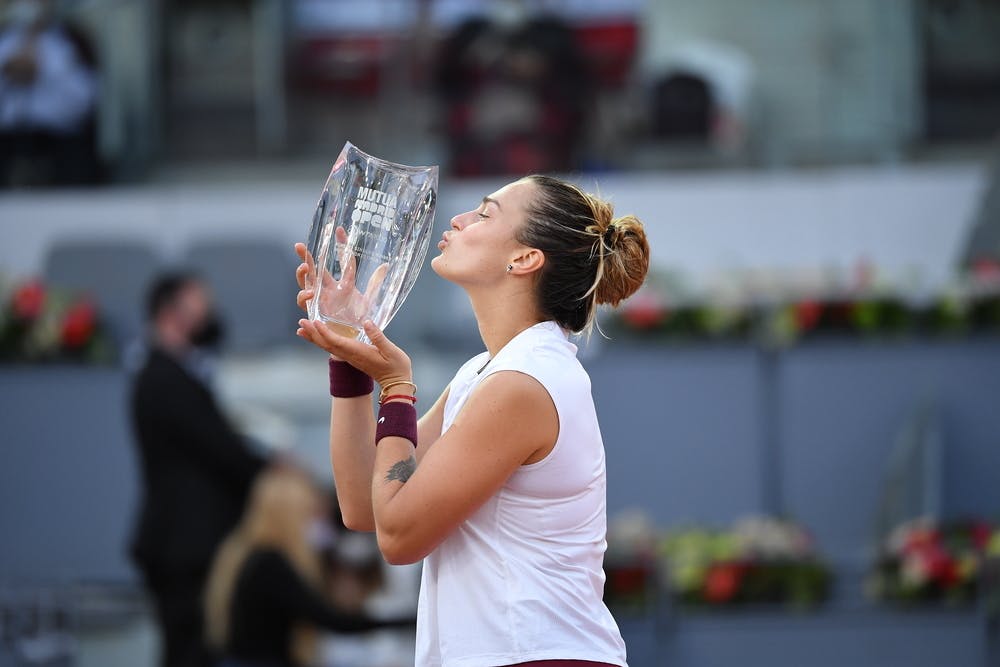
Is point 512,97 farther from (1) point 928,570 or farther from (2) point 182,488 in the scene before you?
(1) point 928,570

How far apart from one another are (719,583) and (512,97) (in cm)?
295

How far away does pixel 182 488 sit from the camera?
4730mm

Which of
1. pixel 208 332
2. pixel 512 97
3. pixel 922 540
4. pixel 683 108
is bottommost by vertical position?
pixel 922 540

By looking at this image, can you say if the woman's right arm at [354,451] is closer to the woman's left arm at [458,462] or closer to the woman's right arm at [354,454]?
the woman's right arm at [354,454]

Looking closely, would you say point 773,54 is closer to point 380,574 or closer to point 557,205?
point 380,574

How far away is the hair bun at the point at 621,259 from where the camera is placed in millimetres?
2000

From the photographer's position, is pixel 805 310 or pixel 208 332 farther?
pixel 805 310

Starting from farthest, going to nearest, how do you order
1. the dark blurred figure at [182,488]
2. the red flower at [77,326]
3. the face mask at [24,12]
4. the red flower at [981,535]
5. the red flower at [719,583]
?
the face mask at [24,12] → the red flower at [77,326] → the red flower at [981,535] → the red flower at [719,583] → the dark blurred figure at [182,488]

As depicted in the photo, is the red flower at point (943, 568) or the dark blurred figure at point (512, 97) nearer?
the red flower at point (943, 568)

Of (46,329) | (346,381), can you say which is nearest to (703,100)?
(46,329)

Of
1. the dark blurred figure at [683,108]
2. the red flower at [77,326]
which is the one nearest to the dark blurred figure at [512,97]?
the dark blurred figure at [683,108]

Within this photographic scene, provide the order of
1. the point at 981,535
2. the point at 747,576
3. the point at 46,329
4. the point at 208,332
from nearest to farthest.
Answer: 1. the point at 747,576
2. the point at 981,535
3. the point at 208,332
4. the point at 46,329

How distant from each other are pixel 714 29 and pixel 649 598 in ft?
14.2

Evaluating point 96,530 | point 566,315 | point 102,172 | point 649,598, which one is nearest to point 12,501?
point 96,530
